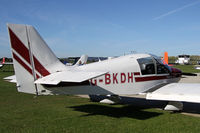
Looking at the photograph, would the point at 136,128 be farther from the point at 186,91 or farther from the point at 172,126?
the point at 186,91

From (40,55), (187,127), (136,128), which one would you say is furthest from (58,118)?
(187,127)

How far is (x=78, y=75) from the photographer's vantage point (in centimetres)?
581

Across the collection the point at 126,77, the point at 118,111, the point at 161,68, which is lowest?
the point at 118,111

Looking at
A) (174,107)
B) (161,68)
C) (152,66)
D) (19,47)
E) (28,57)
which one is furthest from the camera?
(161,68)

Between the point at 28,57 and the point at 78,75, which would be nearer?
the point at 78,75

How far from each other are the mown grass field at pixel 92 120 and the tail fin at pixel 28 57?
1145 millimetres

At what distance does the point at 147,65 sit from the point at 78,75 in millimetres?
3595

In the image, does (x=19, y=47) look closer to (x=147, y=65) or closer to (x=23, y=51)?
(x=23, y=51)

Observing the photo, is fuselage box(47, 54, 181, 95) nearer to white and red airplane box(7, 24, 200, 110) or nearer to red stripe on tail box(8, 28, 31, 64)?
white and red airplane box(7, 24, 200, 110)

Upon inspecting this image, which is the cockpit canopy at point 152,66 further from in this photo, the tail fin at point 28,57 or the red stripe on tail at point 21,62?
the red stripe on tail at point 21,62

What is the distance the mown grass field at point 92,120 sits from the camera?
5.89m

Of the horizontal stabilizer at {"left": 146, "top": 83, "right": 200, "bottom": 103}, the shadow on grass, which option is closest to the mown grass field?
the shadow on grass

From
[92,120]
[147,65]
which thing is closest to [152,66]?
[147,65]

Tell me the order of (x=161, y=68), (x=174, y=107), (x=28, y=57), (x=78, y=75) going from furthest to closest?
(x=161, y=68) → (x=174, y=107) → (x=28, y=57) → (x=78, y=75)
